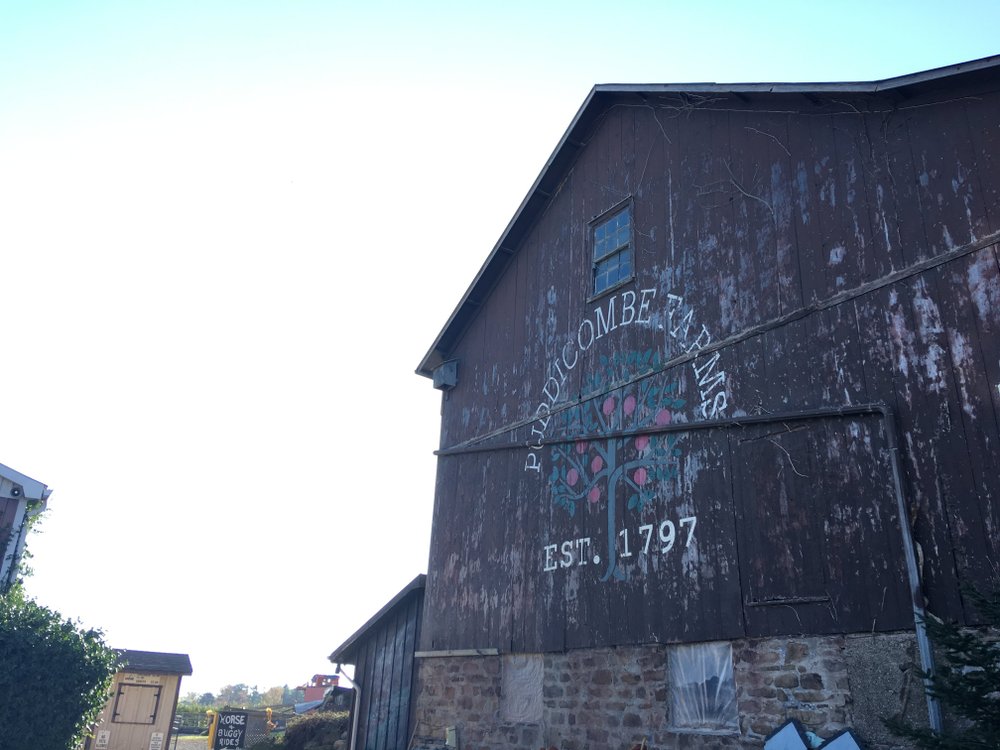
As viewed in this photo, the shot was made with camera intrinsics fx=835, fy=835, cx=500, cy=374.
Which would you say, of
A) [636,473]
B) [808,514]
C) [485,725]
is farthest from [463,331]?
[808,514]

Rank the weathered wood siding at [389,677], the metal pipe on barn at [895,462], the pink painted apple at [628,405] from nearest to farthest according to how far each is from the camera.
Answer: the metal pipe on barn at [895,462] → the pink painted apple at [628,405] → the weathered wood siding at [389,677]

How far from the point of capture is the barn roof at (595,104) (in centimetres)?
829

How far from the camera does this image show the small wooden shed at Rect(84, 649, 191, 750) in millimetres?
21203

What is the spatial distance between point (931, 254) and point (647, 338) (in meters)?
3.78

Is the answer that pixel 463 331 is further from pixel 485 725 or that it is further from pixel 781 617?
pixel 781 617

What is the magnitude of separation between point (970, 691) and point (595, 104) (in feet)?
32.3

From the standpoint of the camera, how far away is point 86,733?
14.2 metres

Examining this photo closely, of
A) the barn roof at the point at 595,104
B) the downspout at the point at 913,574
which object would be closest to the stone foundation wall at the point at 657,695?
the downspout at the point at 913,574

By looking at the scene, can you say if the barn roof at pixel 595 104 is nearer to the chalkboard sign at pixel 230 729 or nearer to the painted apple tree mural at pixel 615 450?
the painted apple tree mural at pixel 615 450

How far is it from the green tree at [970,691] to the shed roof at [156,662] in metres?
20.5

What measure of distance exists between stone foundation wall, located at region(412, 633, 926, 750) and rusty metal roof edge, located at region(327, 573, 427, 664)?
1.70 m

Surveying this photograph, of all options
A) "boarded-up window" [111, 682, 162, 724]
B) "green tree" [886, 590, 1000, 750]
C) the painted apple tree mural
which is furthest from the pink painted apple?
"boarded-up window" [111, 682, 162, 724]

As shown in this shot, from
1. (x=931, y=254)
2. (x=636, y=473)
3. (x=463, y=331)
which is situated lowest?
(x=636, y=473)

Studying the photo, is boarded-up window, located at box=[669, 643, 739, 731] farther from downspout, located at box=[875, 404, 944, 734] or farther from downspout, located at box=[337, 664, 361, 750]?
downspout, located at box=[337, 664, 361, 750]
